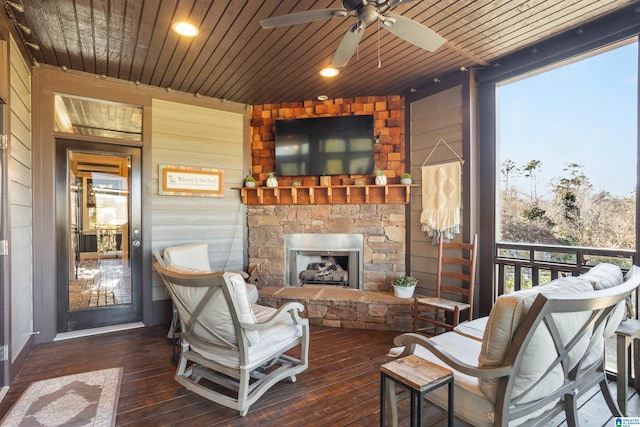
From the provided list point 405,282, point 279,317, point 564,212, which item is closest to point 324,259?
point 405,282

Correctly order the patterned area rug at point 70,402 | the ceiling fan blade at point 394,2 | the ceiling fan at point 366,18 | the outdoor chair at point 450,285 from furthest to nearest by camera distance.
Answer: the outdoor chair at point 450,285
the patterned area rug at point 70,402
the ceiling fan at point 366,18
the ceiling fan blade at point 394,2

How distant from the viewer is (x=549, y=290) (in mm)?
1479

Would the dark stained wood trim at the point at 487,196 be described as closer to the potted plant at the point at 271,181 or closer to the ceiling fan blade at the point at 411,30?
the ceiling fan blade at the point at 411,30

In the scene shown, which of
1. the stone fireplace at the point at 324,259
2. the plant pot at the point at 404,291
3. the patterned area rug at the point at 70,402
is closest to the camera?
the patterned area rug at the point at 70,402

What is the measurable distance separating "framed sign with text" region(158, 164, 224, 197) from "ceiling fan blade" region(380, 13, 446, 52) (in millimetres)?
2908

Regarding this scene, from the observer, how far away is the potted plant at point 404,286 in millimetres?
3672

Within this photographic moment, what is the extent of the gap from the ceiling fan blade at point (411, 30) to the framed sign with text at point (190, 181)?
291 cm

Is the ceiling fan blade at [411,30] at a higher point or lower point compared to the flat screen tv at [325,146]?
higher

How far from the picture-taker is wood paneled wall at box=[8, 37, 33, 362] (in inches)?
101

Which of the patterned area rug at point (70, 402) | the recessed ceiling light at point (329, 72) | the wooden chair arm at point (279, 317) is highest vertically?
the recessed ceiling light at point (329, 72)

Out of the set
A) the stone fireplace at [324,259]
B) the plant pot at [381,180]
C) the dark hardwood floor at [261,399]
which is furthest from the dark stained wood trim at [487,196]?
the stone fireplace at [324,259]

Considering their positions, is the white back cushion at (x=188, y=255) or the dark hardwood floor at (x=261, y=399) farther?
the white back cushion at (x=188, y=255)

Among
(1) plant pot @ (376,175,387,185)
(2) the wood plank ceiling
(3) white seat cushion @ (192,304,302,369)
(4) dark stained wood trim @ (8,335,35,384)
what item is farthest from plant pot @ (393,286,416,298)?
(4) dark stained wood trim @ (8,335,35,384)

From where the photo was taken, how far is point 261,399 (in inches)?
88.5
